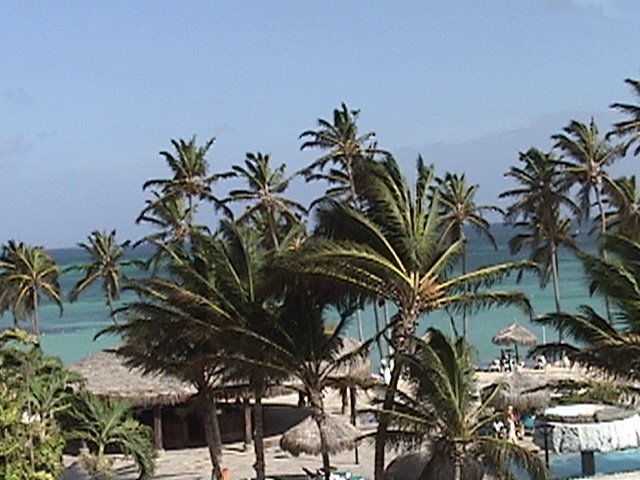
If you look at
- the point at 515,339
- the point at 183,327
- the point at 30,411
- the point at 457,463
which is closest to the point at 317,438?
the point at 183,327

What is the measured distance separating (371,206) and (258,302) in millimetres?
3209

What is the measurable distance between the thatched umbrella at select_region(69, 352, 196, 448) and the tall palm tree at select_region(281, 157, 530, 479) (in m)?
11.0

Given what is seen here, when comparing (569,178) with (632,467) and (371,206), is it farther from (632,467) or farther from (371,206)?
(371,206)

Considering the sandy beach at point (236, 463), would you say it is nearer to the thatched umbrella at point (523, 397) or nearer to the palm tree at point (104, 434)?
the palm tree at point (104, 434)

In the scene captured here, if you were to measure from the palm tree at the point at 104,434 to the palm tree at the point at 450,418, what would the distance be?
6.84m

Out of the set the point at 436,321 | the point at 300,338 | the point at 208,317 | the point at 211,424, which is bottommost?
the point at 211,424

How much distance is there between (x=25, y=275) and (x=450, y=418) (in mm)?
30543

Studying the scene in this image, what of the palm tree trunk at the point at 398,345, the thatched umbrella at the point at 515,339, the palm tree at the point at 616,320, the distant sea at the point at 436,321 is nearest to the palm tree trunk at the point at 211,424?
the palm tree trunk at the point at 398,345

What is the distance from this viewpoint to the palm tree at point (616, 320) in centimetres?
1657

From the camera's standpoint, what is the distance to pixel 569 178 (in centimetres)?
3769

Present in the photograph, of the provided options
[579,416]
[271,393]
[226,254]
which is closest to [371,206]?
[226,254]

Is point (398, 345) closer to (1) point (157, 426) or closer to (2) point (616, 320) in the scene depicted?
(2) point (616, 320)

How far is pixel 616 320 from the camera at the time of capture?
1714 centimetres

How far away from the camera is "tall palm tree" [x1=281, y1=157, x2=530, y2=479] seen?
16.0m
